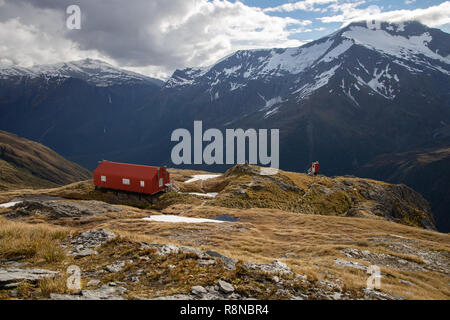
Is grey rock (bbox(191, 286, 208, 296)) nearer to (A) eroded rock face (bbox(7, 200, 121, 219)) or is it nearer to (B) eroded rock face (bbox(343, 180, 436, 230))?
(A) eroded rock face (bbox(7, 200, 121, 219))

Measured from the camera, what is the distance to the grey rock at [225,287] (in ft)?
32.1

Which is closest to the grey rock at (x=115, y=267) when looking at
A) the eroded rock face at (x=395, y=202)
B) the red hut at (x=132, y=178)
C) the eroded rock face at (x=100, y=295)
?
the eroded rock face at (x=100, y=295)

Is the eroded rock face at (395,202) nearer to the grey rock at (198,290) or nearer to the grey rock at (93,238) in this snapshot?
the grey rock at (93,238)

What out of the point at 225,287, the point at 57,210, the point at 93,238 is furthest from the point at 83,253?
the point at 57,210

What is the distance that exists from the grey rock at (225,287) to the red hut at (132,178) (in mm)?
50872

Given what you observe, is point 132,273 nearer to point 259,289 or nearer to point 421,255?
point 259,289

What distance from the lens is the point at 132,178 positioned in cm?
5991

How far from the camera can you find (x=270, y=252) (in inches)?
830

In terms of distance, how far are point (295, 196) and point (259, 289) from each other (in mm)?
55139

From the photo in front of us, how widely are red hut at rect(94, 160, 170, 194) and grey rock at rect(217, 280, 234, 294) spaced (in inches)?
2003

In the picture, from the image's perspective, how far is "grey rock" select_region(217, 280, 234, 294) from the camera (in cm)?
977

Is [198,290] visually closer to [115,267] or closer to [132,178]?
[115,267]

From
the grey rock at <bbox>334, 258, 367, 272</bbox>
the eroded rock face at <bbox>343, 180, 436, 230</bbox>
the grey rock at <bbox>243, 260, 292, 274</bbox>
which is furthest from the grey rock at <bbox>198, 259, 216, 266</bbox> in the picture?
the eroded rock face at <bbox>343, 180, 436, 230</bbox>
